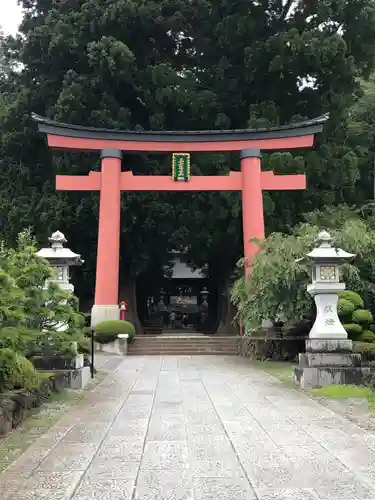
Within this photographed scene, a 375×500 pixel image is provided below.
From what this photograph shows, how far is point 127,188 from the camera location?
67.7ft

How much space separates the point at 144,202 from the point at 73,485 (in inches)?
760

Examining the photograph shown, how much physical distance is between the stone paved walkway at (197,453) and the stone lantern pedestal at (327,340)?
0.94 metres

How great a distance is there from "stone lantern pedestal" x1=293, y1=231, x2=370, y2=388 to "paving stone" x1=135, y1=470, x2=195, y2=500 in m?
5.70

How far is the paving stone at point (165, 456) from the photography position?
15.9 feet

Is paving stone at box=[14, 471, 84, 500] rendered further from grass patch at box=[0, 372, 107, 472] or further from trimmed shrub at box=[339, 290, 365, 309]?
trimmed shrub at box=[339, 290, 365, 309]

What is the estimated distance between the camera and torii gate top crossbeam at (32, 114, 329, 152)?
66.9ft

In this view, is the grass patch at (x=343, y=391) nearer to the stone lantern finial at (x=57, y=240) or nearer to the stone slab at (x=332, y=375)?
the stone slab at (x=332, y=375)

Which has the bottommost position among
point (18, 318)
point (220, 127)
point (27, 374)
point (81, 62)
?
point (27, 374)

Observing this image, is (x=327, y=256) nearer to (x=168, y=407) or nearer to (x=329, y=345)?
(x=329, y=345)

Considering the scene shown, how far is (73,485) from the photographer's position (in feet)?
14.1

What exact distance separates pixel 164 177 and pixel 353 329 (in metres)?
10.1

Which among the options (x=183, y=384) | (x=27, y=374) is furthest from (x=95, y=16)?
(x=27, y=374)

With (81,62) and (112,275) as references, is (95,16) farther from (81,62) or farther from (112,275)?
(112,275)

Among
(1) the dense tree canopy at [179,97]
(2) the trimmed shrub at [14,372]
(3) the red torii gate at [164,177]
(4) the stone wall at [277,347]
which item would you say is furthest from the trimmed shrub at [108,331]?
(2) the trimmed shrub at [14,372]
